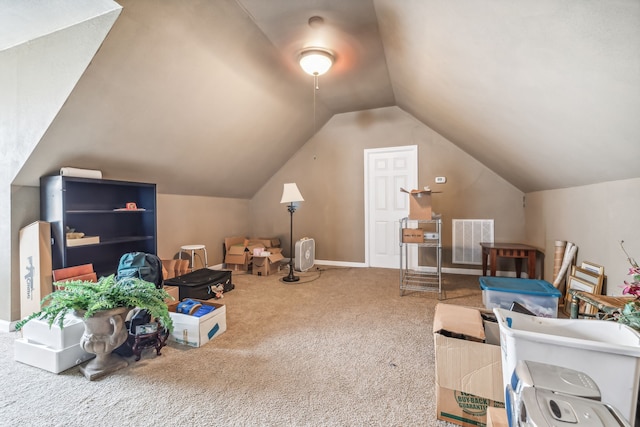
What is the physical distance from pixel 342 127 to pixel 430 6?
321cm

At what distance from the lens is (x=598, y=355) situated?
0.89 meters

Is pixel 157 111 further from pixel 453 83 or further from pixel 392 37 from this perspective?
pixel 453 83

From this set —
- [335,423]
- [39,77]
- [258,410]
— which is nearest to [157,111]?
[39,77]

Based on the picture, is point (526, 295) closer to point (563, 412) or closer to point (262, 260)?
point (563, 412)

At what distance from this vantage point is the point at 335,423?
4.40ft

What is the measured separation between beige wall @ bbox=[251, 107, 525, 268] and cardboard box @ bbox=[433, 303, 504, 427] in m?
3.26

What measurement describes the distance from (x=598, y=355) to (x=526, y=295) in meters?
1.76

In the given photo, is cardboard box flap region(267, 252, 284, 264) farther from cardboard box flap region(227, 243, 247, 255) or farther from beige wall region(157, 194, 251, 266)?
beige wall region(157, 194, 251, 266)

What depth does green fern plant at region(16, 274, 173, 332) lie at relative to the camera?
161 centimetres

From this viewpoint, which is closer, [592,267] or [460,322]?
[460,322]

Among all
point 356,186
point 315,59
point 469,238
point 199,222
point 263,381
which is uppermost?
point 315,59

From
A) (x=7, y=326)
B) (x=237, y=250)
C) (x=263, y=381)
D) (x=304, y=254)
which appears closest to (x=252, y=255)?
(x=237, y=250)

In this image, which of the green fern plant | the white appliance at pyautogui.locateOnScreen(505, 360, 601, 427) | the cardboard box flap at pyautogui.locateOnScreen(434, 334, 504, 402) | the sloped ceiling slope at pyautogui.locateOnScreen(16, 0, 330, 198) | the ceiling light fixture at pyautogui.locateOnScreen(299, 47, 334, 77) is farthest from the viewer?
the ceiling light fixture at pyautogui.locateOnScreen(299, 47, 334, 77)

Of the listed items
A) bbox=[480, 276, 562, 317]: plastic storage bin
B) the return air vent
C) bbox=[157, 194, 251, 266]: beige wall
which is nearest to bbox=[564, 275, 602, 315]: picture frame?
bbox=[480, 276, 562, 317]: plastic storage bin
